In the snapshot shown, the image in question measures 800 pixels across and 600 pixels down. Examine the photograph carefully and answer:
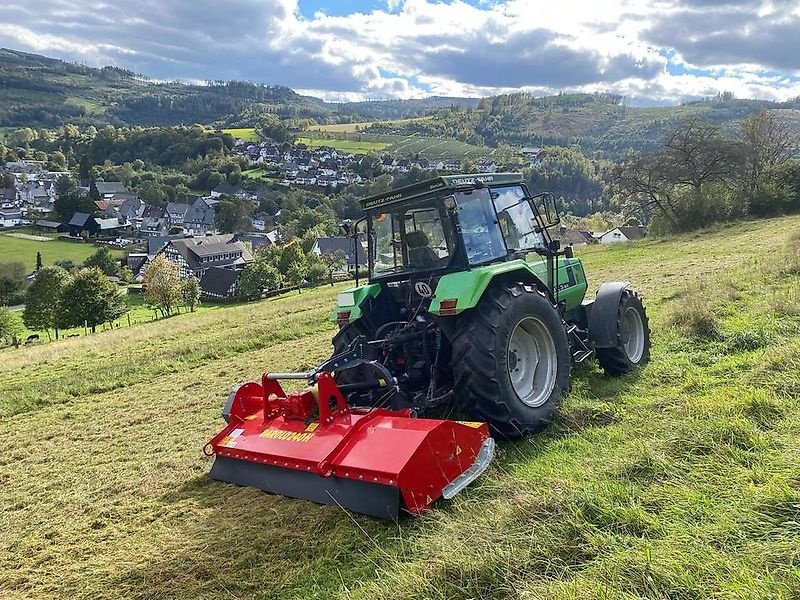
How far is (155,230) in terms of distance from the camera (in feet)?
306

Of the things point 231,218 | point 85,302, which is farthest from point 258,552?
point 231,218

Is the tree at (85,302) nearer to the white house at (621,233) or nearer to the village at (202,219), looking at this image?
the village at (202,219)

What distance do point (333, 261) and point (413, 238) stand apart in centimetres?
5675

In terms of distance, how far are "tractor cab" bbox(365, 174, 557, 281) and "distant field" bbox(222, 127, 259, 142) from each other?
142 meters

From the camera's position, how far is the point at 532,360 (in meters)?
5.46

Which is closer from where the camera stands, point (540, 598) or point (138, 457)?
point (540, 598)

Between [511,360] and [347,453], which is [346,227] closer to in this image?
[511,360]

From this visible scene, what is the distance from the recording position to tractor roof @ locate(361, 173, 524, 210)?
5363 millimetres

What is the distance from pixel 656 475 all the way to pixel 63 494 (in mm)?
4797

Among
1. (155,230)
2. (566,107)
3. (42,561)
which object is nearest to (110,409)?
(42,561)

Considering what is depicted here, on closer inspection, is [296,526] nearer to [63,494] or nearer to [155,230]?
[63,494]

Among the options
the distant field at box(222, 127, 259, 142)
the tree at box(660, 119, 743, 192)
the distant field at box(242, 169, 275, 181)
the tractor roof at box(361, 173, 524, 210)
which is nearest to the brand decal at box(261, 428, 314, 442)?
the tractor roof at box(361, 173, 524, 210)

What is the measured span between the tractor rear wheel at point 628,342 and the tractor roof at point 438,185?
1.82 meters

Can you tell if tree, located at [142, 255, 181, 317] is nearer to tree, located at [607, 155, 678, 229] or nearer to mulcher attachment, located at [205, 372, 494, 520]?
tree, located at [607, 155, 678, 229]
